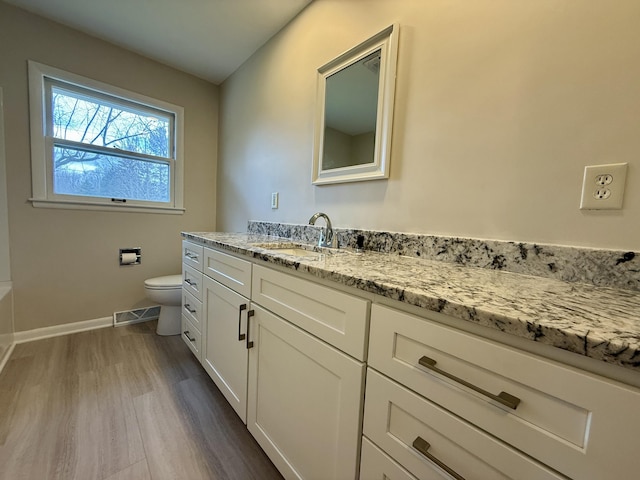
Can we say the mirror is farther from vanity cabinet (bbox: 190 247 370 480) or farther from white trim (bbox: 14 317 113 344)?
white trim (bbox: 14 317 113 344)

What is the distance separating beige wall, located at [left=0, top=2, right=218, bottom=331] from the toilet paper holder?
0.13ft

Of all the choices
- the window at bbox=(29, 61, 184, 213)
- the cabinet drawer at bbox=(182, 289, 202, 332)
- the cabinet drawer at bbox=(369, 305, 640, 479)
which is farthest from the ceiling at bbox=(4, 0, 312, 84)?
the cabinet drawer at bbox=(369, 305, 640, 479)

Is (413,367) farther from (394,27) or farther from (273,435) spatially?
(394,27)

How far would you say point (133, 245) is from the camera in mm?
2273

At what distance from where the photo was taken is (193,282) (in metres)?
1.68

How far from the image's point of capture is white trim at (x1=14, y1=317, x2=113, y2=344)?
6.13 ft

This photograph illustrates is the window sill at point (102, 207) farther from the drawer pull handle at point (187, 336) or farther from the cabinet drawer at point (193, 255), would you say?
the drawer pull handle at point (187, 336)

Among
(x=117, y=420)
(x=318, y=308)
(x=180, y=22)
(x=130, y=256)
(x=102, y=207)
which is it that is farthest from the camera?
(x=130, y=256)

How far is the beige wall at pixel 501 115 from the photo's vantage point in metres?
0.68

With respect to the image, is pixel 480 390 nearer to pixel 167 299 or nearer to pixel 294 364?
pixel 294 364

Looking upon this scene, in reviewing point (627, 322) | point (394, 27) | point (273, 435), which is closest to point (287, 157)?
point (394, 27)

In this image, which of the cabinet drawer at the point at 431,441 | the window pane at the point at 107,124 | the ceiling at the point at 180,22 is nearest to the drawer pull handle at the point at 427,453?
the cabinet drawer at the point at 431,441

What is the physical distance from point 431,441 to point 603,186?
2.59 ft

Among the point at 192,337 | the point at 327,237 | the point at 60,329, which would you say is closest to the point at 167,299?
the point at 192,337
